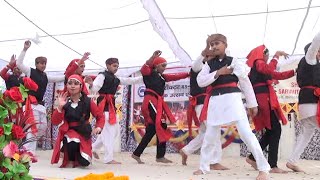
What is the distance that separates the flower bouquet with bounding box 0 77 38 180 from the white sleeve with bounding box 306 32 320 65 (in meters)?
2.56

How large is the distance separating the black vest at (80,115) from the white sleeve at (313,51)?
232 centimetres

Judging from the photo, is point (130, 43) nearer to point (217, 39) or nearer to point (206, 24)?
point (206, 24)

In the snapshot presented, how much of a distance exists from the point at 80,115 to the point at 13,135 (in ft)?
7.14

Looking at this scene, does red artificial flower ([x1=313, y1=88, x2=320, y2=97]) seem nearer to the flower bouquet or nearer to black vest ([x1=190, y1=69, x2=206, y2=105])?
black vest ([x1=190, y1=69, x2=206, y2=105])

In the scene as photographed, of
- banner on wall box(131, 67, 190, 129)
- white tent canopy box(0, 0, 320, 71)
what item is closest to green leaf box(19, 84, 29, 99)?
white tent canopy box(0, 0, 320, 71)

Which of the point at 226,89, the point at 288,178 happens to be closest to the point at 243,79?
the point at 226,89

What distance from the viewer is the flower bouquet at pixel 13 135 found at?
1842mm

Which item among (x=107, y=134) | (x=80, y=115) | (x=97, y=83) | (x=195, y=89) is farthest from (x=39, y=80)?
(x=195, y=89)

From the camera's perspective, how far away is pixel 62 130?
4074 mm

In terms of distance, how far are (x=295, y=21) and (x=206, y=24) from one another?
107 centimetres

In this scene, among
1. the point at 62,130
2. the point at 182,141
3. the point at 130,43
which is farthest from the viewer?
the point at 182,141

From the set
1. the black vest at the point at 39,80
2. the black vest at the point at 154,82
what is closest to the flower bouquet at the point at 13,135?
the black vest at the point at 154,82

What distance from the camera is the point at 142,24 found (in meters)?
4.93

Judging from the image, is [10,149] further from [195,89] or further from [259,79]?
[195,89]
